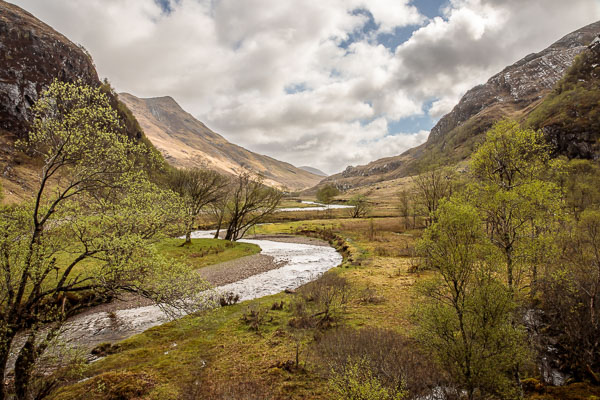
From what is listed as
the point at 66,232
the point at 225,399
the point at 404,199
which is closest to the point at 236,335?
the point at 225,399

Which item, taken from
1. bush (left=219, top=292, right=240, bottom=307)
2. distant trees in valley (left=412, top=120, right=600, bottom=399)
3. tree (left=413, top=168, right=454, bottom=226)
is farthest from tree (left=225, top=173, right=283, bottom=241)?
distant trees in valley (left=412, top=120, right=600, bottom=399)

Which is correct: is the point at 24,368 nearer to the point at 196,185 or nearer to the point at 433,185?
the point at 196,185

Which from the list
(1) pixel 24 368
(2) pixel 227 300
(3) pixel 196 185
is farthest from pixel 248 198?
(1) pixel 24 368

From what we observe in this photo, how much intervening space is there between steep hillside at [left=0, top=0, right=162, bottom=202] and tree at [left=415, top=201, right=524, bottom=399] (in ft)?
235

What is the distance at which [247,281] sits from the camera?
29.4 meters

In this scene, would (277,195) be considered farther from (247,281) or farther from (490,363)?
(490,363)

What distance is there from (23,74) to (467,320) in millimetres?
138861

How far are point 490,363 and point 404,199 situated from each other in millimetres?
65620

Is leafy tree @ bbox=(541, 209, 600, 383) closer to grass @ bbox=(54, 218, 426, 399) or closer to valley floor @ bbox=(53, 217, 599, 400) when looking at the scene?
valley floor @ bbox=(53, 217, 599, 400)

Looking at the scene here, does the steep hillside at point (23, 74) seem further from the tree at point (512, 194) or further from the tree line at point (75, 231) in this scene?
the tree at point (512, 194)

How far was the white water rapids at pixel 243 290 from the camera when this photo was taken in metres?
16.8

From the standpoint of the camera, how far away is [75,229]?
10.7 metres

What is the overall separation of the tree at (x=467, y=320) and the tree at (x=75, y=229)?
1086 cm

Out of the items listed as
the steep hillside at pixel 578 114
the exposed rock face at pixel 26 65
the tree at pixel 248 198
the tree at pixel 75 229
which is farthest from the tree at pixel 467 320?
the steep hillside at pixel 578 114
